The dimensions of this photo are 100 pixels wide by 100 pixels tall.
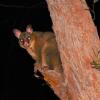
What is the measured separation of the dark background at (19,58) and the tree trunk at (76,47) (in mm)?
3421

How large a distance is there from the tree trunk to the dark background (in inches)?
135

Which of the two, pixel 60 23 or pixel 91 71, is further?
pixel 60 23

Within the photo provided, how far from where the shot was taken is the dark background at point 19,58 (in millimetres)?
7473

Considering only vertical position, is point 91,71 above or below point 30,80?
above

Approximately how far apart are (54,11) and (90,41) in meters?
0.49

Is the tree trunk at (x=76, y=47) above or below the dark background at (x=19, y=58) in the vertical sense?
above

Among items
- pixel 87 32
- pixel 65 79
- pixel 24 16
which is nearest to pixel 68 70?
pixel 65 79

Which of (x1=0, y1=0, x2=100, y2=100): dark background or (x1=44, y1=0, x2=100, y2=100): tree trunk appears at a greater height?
(x1=44, y1=0, x2=100, y2=100): tree trunk

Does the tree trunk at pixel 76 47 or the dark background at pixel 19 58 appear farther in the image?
the dark background at pixel 19 58

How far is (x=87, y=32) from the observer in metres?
3.77

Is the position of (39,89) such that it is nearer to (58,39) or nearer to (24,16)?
(24,16)

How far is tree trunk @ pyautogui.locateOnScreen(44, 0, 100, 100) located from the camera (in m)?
3.54

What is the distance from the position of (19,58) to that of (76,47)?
411 cm

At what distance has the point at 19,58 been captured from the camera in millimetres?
7742
